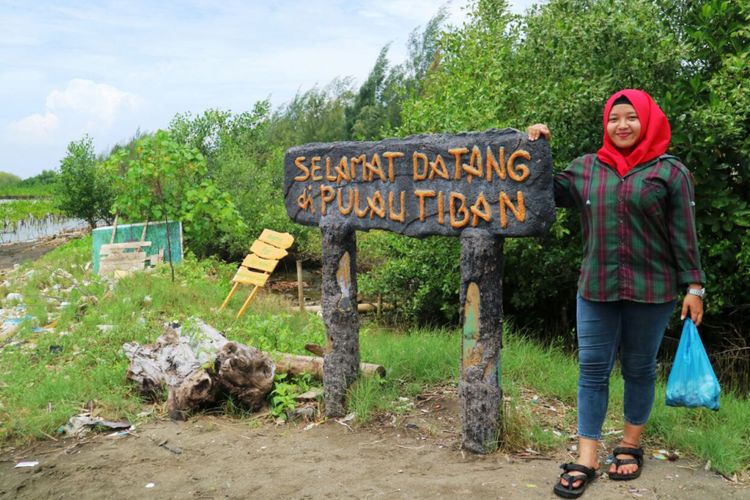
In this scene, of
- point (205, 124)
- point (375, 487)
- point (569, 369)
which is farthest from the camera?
point (205, 124)

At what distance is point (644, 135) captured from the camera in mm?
3531

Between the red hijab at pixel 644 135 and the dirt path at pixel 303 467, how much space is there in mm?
1779

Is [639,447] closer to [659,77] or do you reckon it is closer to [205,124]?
[659,77]

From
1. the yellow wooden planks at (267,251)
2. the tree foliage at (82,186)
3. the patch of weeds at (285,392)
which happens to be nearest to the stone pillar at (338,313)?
the patch of weeds at (285,392)

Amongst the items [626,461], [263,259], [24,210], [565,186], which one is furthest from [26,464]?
[24,210]

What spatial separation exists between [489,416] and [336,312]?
1423 mm

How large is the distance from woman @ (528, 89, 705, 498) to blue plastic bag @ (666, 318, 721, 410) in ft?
0.43

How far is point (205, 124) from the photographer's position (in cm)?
2045

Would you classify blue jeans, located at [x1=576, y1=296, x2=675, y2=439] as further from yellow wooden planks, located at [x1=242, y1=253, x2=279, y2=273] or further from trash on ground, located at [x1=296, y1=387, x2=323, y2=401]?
yellow wooden planks, located at [x1=242, y1=253, x2=279, y2=273]

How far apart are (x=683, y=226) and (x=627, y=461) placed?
54.5 inches

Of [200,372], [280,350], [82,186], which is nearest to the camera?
[200,372]

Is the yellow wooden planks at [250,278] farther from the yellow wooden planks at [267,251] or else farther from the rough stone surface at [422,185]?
the rough stone surface at [422,185]

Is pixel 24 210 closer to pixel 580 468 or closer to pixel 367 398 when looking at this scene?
pixel 367 398

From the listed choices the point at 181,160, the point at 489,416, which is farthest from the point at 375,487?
the point at 181,160
